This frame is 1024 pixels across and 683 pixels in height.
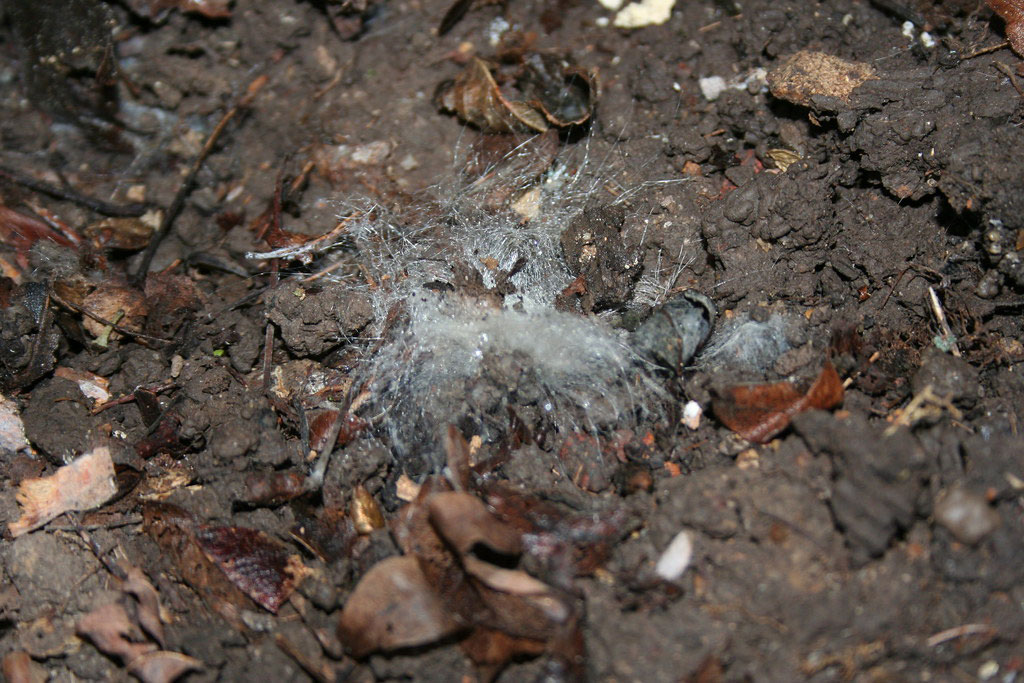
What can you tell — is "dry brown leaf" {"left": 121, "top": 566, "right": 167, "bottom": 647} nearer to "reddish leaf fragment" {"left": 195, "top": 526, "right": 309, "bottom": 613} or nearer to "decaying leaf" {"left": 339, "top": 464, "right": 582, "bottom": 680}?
"reddish leaf fragment" {"left": 195, "top": 526, "right": 309, "bottom": 613}

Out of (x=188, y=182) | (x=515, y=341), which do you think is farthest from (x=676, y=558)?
(x=188, y=182)

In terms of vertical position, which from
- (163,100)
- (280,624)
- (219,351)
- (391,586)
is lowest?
(280,624)

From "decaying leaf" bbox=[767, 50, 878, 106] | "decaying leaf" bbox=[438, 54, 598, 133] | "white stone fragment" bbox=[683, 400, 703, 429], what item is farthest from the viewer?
"decaying leaf" bbox=[438, 54, 598, 133]

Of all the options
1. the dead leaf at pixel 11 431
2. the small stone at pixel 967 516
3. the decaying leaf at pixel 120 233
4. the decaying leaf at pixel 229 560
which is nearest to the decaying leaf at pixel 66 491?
the dead leaf at pixel 11 431

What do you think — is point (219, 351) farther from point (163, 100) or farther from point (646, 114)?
point (646, 114)

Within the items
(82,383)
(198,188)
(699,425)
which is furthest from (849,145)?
(82,383)

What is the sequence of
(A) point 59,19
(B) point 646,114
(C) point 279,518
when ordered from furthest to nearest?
1. (A) point 59,19
2. (B) point 646,114
3. (C) point 279,518

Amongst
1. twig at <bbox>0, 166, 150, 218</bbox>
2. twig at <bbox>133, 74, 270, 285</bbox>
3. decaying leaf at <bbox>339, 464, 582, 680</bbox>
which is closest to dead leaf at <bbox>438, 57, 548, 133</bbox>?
twig at <bbox>133, 74, 270, 285</bbox>

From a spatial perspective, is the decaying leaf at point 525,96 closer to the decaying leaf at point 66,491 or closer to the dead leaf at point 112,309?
the dead leaf at point 112,309
